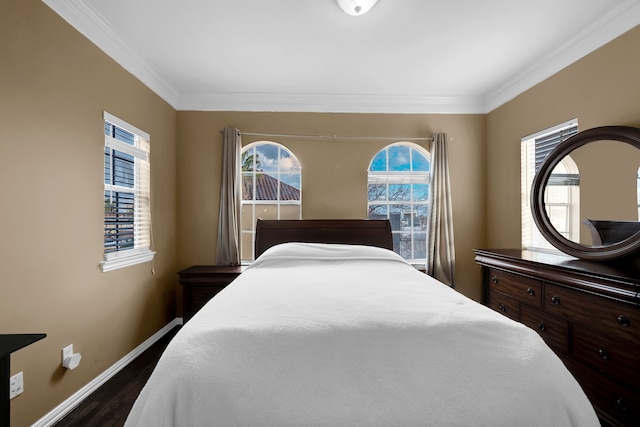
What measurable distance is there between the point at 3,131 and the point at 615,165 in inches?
152

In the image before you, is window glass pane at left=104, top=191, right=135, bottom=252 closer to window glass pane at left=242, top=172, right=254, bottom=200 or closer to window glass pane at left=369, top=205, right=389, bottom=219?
window glass pane at left=242, top=172, right=254, bottom=200

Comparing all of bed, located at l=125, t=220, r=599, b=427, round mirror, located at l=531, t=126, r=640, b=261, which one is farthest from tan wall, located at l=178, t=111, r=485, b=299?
bed, located at l=125, t=220, r=599, b=427

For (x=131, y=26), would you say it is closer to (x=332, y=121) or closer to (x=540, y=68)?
(x=332, y=121)

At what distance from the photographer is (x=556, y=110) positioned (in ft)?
8.86

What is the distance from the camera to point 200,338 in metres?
1.08

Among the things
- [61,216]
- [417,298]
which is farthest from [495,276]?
[61,216]

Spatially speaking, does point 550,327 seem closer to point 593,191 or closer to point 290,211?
point 593,191

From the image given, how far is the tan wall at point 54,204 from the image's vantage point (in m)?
1.63

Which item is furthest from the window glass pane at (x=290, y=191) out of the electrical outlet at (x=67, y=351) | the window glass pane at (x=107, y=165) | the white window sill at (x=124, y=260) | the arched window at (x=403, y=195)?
the electrical outlet at (x=67, y=351)

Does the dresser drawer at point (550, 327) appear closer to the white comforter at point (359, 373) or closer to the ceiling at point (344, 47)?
the white comforter at point (359, 373)

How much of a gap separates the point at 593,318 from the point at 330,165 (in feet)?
8.84

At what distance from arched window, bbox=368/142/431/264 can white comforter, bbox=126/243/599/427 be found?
8.35 ft

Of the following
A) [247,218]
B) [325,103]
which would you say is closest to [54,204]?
[247,218]

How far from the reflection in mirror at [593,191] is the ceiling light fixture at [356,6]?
1.99m
